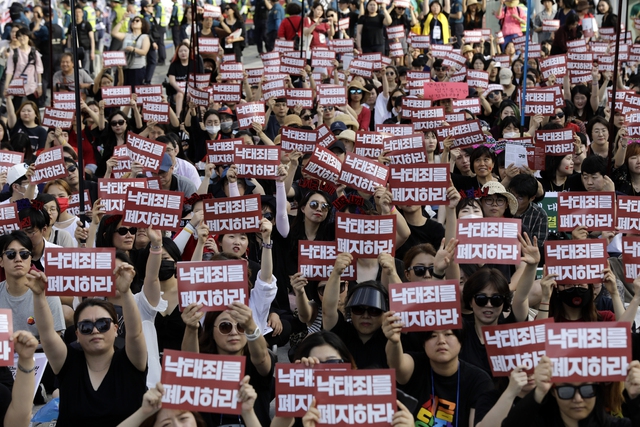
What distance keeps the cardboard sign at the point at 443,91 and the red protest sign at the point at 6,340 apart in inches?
367

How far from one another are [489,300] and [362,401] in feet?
4.99

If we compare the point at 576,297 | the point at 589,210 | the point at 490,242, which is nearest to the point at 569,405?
the point at 576,297

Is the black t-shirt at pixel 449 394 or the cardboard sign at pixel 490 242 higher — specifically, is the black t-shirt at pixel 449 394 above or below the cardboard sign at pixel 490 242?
below

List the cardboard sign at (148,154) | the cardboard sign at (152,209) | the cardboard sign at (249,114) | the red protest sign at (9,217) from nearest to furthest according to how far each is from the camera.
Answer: the cardboard sign at (152,209)
the red protest sign at (9,217)
the cardboard sign at (148,154)
the cardboard sign at (249,114)

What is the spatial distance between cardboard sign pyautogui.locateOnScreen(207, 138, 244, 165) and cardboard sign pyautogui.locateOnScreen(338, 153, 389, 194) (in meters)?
1.75

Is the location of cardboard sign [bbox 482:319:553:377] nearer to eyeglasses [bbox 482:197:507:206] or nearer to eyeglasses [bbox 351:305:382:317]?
eyeglasses [bbox 351:305:382:317]

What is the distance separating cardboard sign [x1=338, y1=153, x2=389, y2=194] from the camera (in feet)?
29.0

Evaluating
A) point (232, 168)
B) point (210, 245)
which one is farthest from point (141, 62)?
point (210, 245)

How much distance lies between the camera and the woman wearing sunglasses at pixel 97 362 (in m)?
5.60

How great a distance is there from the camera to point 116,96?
44.3 ft

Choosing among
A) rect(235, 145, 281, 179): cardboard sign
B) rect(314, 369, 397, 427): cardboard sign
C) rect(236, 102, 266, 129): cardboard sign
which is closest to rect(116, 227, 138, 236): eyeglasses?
rect(235, 145, 281, 179): cardboard sign

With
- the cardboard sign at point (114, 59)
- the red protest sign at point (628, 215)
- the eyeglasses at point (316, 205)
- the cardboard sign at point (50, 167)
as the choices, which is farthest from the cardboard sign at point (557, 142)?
the cardboard sign at point (114, 59)

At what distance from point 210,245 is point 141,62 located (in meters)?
10.6

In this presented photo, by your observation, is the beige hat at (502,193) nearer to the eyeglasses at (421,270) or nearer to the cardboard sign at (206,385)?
the eyeglasses at (421,270)
